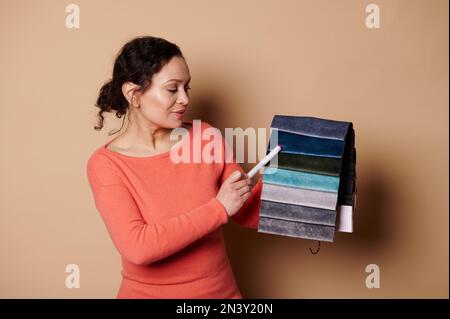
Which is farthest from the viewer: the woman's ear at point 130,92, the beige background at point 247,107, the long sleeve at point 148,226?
the beige background at point 247,107

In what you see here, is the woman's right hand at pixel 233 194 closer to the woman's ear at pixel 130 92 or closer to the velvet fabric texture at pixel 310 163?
the velvet fabric texture at pixel 310 163

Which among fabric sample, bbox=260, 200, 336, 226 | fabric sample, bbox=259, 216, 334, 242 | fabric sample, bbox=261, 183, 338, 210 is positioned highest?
fabric sample, bbox=261, 183, 338, 210

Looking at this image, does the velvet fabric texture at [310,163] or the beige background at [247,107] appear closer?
the velvet fabric texture at [310,163]

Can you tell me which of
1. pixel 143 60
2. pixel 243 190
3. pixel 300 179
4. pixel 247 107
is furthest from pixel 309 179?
pixel 247 107

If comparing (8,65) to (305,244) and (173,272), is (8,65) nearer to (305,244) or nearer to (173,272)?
(173,272)

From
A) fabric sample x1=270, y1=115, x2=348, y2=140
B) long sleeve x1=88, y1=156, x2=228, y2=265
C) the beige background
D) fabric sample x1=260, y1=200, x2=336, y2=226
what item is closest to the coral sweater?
long sleeve x1=88, y1=156, x2=228, y2=265

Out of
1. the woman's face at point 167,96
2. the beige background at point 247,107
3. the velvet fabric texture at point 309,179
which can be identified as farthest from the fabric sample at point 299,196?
the beige background at point 247,107

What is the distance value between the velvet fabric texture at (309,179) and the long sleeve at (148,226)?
0.13 m

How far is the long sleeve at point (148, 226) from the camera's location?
3.62 ft

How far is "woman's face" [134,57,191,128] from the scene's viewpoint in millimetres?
1198

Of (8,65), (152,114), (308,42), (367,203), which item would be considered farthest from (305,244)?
(8,65)

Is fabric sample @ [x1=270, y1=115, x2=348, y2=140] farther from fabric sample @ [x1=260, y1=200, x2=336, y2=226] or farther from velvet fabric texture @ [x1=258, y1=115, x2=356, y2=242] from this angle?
fabric sample @ [x1=260, y1=200, x2=336, y2=226]

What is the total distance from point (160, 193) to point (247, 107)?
592 mm

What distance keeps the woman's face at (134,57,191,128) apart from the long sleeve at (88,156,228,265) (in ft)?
0.61
